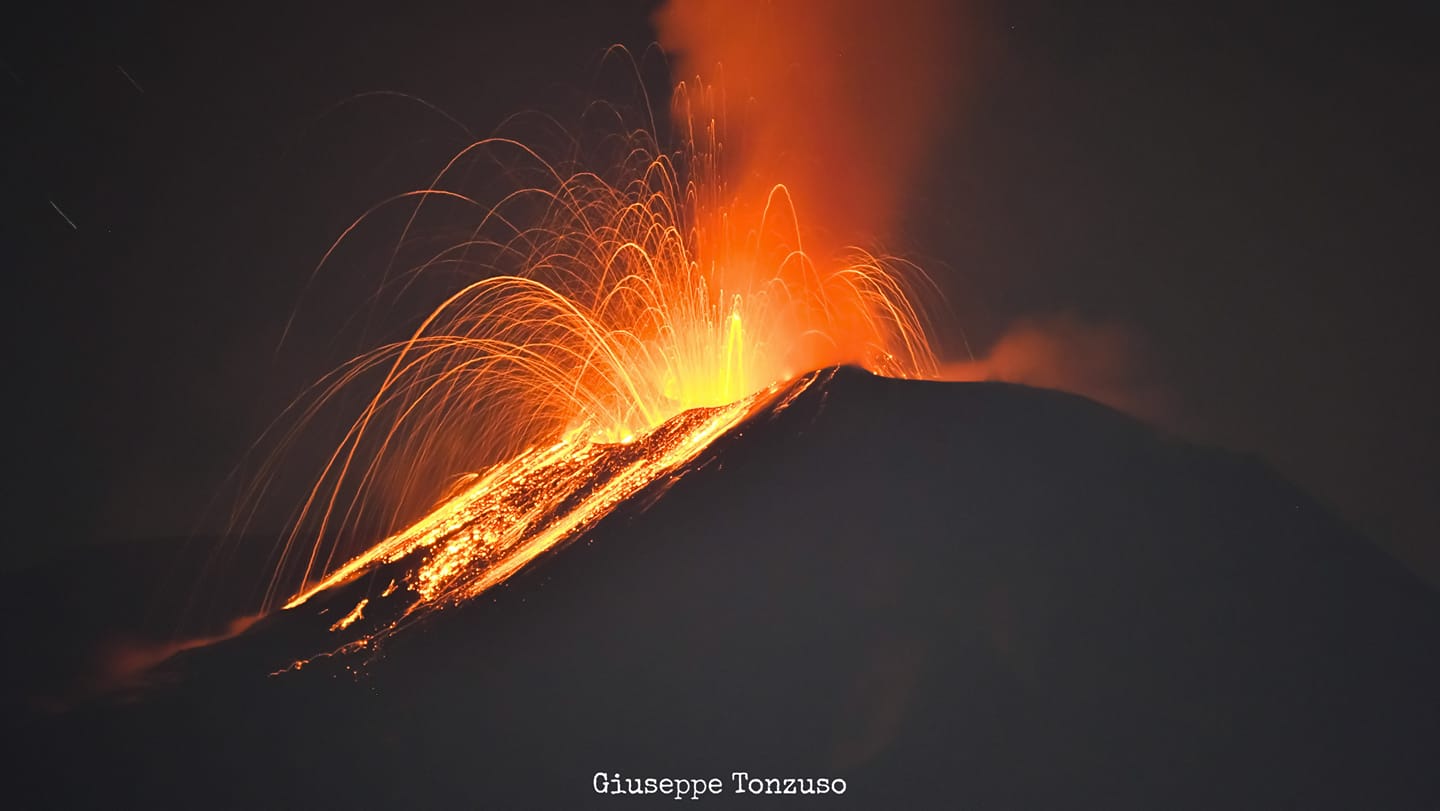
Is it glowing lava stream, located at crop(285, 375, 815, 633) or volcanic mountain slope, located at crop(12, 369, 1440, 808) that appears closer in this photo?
volcanic mountain slope, located at crop(12, 369, 1440, 808)

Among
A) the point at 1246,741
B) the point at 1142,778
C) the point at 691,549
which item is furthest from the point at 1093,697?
the point at 691,549

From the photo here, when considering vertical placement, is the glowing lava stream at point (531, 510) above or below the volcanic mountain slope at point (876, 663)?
above

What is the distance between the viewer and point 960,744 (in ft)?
25.3

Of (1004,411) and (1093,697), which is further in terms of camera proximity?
(1004,411)

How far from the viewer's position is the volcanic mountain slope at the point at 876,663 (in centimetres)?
766

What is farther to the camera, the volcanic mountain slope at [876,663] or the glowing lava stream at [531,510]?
the glowing lava stream at [531,510]

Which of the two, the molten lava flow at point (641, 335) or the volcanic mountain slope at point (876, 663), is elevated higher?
the molten lava flow at point (641, 335)

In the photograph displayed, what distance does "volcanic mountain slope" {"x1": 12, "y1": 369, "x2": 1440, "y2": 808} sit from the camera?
25.1 ft

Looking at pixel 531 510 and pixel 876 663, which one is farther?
pixel 531 510

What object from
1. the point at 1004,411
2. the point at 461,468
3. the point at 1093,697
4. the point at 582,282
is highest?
the point at 582,282

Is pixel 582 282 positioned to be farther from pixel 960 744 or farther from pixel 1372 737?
pixel 1372 737

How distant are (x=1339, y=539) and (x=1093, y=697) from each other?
3686 millimetres

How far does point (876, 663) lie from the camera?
26.8ft

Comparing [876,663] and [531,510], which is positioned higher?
[531,510]
